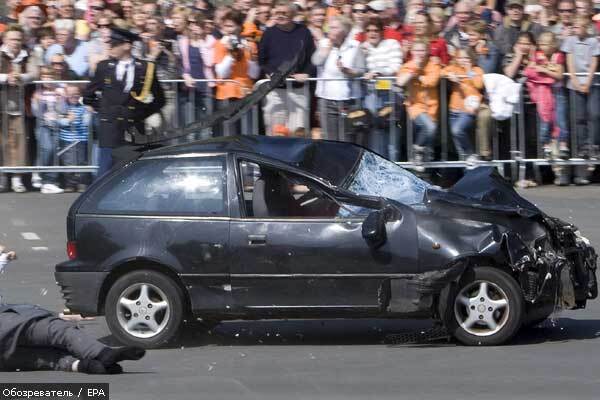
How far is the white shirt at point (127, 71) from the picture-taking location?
13367 mm

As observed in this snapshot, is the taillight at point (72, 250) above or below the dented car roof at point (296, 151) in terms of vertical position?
below

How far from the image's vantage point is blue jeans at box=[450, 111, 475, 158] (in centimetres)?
1617

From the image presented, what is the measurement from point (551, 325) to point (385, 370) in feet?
6.95

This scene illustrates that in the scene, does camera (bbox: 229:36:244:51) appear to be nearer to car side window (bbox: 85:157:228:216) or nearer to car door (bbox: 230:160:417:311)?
car side window (bbox: 85:157:228:216)

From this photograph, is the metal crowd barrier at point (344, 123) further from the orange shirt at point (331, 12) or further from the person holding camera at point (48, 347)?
the person holding camera at point (48, 347)

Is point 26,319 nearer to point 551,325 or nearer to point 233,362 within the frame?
point 233,362

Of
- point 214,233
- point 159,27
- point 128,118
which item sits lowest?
point 214,233

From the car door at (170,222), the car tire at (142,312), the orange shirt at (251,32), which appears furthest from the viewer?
the orange shirt at (251,32)

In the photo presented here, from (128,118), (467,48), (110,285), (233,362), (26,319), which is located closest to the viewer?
(26,319)

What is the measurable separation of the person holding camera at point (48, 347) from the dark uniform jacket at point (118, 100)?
14.8ft

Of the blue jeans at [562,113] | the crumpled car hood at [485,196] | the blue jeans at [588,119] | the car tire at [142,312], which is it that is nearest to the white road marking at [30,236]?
the car tire at [142,312]

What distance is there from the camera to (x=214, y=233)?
9859mm

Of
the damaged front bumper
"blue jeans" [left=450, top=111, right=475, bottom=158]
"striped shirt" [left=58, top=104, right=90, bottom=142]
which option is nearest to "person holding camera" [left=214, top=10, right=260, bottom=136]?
"striped shirt" [left=58, top=104, right=90, bottom=142]

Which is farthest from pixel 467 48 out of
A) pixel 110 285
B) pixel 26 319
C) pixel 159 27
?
pixel 26 319
